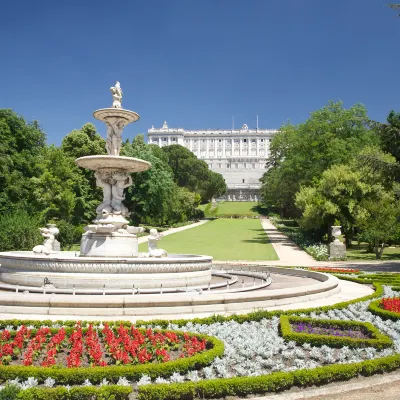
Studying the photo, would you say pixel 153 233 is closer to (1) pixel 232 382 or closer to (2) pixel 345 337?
(2) pixel 345 337

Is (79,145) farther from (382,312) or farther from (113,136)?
(382,312)

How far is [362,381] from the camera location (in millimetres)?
5285

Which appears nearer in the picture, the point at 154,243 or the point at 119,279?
the point at 119,279

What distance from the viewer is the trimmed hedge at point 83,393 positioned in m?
4.22

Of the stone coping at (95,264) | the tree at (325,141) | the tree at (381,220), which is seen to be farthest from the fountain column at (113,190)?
the tree at (325,141)

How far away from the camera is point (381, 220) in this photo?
937 inches

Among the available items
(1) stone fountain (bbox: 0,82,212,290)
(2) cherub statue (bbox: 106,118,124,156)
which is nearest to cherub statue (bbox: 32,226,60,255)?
(1) stone fountain (bbox: 0,82,212,290)

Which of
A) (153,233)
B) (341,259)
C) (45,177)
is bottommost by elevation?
(341,259)

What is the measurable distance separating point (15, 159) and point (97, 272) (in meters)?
24.1

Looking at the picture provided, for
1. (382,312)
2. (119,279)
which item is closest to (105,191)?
(119,279)

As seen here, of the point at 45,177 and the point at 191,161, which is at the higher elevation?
the point at 191,161

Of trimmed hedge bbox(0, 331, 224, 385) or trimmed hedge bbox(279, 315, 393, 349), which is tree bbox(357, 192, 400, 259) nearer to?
trimmed hedge bbox(279, 315, 393, 349)

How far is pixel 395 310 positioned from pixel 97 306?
5812mm

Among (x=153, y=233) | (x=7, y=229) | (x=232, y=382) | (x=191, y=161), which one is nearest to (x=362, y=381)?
(x=232, y=382)
